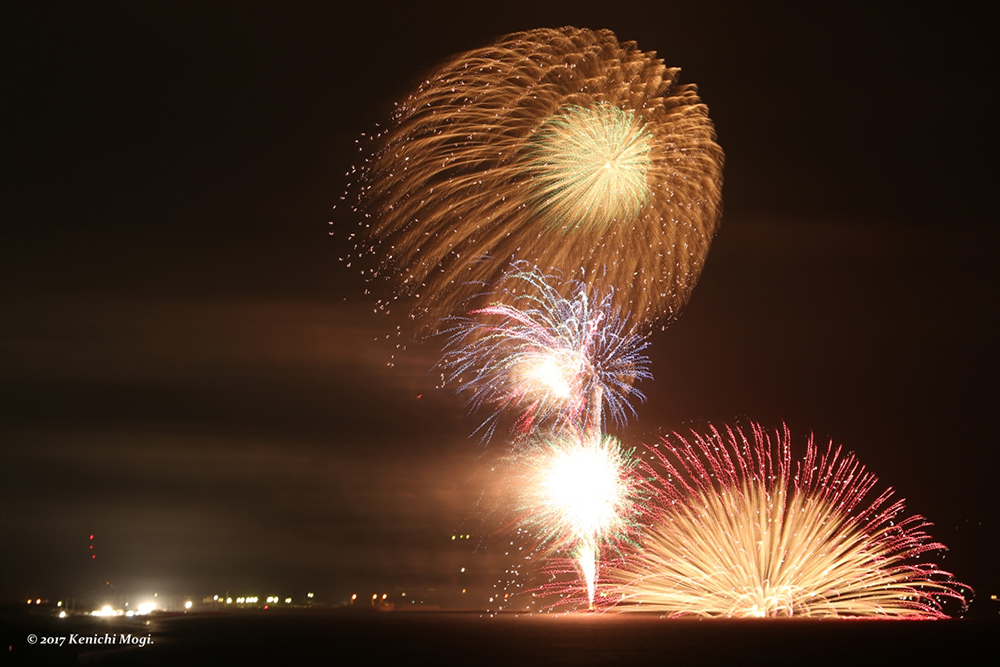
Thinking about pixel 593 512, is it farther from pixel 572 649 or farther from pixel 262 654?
pixel 262 654

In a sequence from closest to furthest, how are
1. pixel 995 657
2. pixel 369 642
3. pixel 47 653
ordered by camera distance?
pixel 47 653
pixel 995 657
pixel 369 642

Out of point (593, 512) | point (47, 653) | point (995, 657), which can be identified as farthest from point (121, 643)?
point (995, 657)

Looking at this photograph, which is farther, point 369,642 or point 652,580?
point 369,642

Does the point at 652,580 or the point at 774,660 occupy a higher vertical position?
the point at 652,580

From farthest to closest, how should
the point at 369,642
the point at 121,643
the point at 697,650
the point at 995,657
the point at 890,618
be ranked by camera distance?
the point at 890,618
the point at 369,642
the point at 121,643
the point at 697,650
the point at 995,657

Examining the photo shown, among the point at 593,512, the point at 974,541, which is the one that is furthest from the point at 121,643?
the point at 974,541

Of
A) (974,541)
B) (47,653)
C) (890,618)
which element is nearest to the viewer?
(47,653)

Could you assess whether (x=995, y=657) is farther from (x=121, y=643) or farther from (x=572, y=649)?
(x=121, y=643)

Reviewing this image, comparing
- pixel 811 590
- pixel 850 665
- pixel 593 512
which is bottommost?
pixel 850 665

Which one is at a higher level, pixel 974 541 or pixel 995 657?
pixel 974 541

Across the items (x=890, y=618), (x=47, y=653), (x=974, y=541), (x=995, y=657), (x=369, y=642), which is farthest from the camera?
(x=890, y=618)
